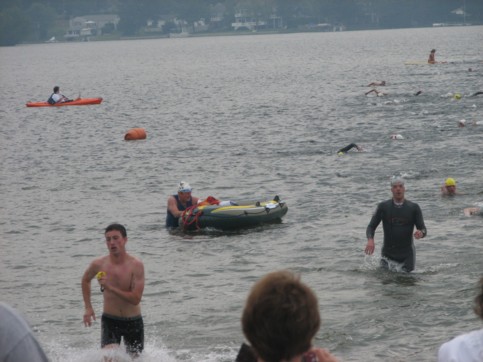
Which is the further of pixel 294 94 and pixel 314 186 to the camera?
pixel 294 94

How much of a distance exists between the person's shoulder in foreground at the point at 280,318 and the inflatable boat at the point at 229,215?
15338 mm

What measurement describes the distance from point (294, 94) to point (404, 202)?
1936 inches

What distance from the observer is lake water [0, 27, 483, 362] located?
13227 mm

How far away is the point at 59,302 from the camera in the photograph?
15094 millimetres

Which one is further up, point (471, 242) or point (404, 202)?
point (404, 202)

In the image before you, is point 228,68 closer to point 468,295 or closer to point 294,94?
point 294,94

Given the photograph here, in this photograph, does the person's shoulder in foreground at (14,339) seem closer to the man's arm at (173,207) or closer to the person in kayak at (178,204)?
the person in kayak at (178,204)

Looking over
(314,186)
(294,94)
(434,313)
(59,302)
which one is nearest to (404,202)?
(434,313)

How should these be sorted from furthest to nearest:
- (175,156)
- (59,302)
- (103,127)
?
(103,127)
(175,156)
(59,302)

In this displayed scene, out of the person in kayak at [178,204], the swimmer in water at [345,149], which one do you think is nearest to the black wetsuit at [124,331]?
the person in kayak at [178,204]

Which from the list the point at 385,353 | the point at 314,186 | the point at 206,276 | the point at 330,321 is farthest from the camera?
the point at 314,186

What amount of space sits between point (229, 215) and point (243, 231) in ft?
1.65

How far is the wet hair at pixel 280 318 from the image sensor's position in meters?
3.62

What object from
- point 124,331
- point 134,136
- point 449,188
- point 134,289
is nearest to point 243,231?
point 449,188
